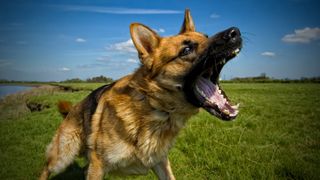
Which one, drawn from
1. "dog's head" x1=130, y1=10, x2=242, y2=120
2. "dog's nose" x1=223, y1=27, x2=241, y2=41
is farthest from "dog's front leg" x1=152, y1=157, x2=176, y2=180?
"dog's nose" x1=223, y1=27, x2=241, y2=41

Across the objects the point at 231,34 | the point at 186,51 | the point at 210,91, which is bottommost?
the point at 210,91

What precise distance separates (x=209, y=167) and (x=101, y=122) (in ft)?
9.21

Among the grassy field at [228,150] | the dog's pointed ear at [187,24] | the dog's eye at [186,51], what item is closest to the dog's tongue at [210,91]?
the dog's eye at [186,51]

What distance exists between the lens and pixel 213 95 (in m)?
5.07

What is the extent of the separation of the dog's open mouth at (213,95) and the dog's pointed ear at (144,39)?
0.97 metres

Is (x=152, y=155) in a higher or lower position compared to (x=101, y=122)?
lower

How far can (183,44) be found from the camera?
5.08 m

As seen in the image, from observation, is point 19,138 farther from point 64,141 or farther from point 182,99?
point 182,99

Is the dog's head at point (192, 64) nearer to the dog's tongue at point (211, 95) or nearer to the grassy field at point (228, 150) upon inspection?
the dog's tongue at point (211, 95)

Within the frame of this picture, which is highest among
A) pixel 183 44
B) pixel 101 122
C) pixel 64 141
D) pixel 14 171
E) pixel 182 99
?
pixel 183 44

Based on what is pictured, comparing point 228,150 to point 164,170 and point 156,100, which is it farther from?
point 156,100

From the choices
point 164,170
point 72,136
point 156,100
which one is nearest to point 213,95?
point 156,100

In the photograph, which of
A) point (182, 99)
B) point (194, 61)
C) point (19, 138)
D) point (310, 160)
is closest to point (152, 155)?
point (182, 99)

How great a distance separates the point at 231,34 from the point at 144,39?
1515 millimetres
